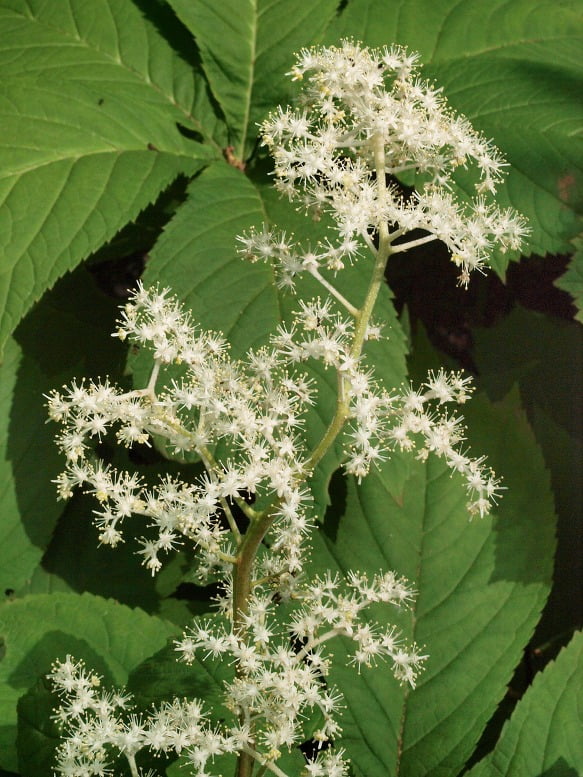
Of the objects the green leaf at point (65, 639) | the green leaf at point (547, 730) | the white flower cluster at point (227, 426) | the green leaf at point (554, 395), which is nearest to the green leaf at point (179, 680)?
the green leaf at point (65, 639)

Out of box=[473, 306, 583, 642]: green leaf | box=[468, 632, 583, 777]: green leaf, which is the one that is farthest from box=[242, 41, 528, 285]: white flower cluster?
box=[473, 306, 583, 642]: green leaf

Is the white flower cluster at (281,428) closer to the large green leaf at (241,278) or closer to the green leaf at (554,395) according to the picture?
the large green leaf at (241,278)

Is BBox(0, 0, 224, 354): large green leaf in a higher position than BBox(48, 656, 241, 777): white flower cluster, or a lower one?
higher

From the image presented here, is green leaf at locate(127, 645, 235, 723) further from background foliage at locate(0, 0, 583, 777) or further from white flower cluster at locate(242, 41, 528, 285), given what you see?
white flower cluster at locate(242, 41, 528, 285)

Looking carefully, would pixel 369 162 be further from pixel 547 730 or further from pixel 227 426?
pixel 547 730

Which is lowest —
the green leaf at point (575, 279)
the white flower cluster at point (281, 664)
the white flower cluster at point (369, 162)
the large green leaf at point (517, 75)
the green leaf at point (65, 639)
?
the white flower cluster at point (281, 664)

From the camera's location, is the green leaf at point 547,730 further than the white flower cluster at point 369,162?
Yes
